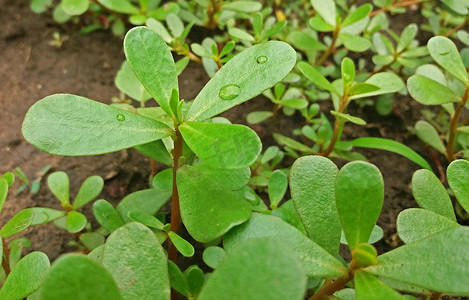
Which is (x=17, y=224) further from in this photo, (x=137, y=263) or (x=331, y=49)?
(x=331, y=49)

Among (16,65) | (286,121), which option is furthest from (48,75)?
(286,121)

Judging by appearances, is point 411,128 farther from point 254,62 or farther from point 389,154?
point 254,62

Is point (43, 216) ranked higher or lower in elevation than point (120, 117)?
lower

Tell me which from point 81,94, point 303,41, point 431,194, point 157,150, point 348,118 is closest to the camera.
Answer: point 431,194

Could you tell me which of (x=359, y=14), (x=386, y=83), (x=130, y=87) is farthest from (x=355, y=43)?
(x=130, y=87)

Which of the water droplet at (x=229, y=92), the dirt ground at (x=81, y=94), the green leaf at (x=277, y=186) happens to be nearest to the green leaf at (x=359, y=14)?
the dirt ground at (x=81, y=94)
